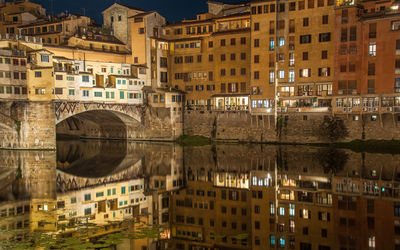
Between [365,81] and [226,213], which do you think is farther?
[365,81]

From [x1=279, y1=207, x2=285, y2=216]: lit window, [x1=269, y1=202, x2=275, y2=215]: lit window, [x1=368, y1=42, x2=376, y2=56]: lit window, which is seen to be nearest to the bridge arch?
[x1=368, y1=42, x2=376, y2=56]: lit window

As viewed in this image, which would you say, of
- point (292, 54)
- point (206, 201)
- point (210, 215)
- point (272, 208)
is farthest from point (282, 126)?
point (210, 215)

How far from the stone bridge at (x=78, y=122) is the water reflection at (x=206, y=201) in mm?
7183

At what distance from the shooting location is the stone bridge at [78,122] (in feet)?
181

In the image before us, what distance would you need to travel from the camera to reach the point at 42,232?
66.5 feet

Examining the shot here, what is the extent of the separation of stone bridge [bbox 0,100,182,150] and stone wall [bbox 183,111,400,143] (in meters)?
5.22

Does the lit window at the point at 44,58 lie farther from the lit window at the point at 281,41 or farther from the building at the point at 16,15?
the lit window at the point at 281,41

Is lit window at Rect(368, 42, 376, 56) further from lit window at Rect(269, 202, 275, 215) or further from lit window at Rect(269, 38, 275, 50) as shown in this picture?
lit window at Rect(269, 202, 275, 215)

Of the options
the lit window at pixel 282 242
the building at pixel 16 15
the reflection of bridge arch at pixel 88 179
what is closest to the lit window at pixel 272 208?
the lit window at pixel 282 242

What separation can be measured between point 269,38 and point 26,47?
3863cm

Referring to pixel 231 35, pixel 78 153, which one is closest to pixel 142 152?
pixel 78 153

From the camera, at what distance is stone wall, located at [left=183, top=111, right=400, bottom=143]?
5522cm

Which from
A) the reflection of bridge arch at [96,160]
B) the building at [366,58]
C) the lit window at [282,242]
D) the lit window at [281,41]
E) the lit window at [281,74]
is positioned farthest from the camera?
the lit window at [281,74]

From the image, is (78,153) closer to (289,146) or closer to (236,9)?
(289,146)
